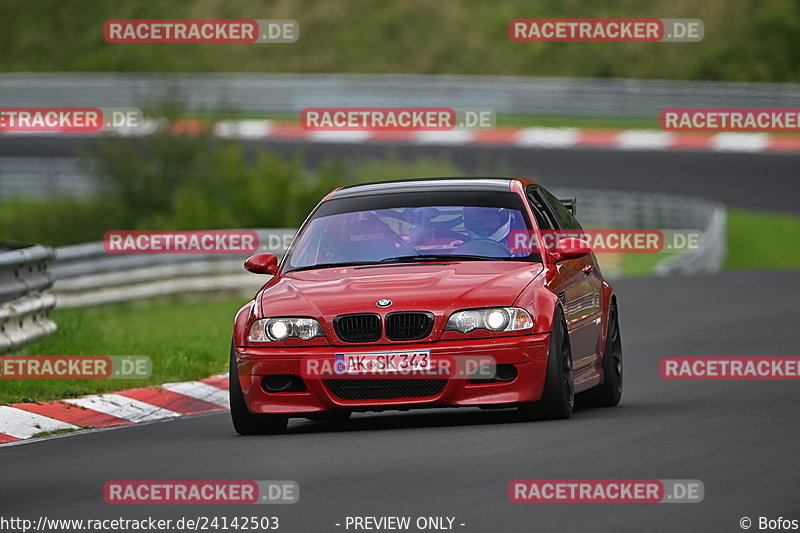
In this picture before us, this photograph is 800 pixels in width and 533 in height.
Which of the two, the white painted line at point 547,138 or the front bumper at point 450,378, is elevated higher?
the white painted line at point 547,138

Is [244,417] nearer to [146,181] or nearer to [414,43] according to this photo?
[146,181]

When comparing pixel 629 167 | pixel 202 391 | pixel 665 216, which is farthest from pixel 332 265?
pixel 629 167

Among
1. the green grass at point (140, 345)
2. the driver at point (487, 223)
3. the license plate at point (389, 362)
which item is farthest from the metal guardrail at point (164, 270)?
the license plate at point (389, 362)

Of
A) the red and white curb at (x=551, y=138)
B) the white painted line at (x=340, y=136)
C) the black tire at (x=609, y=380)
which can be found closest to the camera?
the black tire at (x=609, y=380)

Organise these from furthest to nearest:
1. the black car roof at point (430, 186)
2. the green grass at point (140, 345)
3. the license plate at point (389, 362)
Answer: the green grass at point (140, 345), the black car roof at point (430, 186), the license plate at point (389, 362)

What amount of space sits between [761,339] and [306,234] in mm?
7490

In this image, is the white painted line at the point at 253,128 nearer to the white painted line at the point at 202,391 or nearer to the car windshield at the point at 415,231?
the white painted line at the point at 202,391

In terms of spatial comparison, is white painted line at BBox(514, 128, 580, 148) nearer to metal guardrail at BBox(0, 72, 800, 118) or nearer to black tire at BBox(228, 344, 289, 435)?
metal guardrail at BBox(0, 72, 800, 118)

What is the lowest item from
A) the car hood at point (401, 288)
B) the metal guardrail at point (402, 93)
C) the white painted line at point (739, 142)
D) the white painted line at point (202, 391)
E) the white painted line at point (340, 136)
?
the white painted line at point (202, 391)

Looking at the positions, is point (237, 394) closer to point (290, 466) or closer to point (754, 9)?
point (290, 466)

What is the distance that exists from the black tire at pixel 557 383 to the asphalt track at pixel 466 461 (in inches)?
4.2

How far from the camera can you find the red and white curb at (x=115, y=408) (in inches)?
434

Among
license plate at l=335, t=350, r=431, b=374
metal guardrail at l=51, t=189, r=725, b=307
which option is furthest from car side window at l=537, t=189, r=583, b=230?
metal guardrail at l=51, t=189, r=725, b=307

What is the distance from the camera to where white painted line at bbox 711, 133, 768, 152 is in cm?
3853
